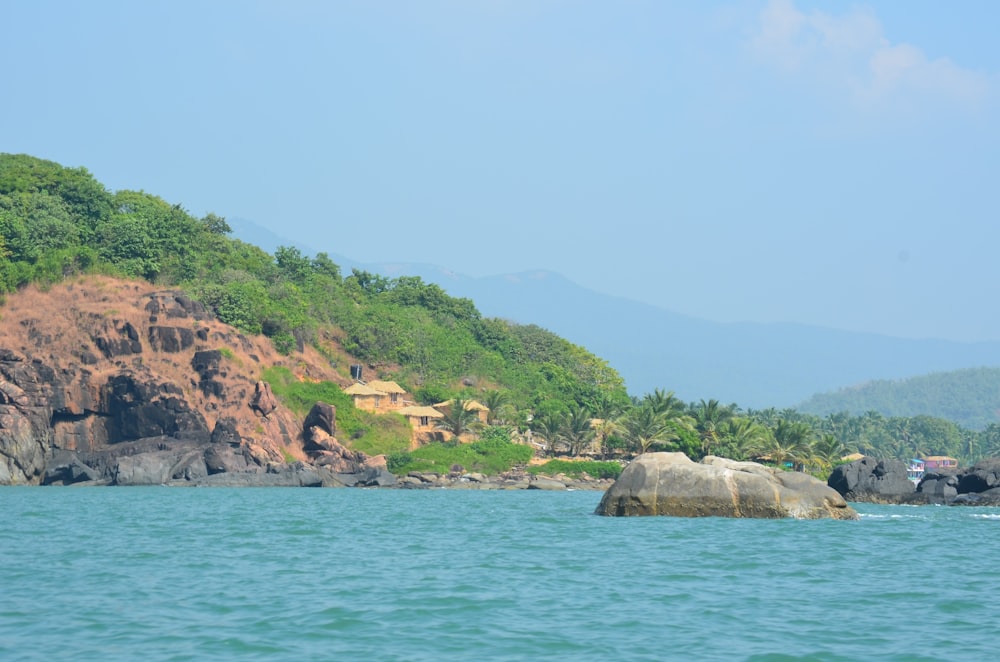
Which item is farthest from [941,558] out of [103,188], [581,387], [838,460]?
[103,188]

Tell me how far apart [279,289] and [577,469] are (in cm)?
2914

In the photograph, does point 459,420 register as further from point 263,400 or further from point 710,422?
point 710,422

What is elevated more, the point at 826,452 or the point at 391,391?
the point at 391,391

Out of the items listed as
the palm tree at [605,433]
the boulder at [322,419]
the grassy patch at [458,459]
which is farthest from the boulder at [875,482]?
the boulder at [322,419]

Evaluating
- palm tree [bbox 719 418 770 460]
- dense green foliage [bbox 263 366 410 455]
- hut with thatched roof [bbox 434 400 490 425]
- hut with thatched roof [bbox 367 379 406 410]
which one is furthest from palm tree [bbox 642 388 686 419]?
hut with thatched roof [bbox 367 379 406 410]

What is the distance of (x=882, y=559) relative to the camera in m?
30.3

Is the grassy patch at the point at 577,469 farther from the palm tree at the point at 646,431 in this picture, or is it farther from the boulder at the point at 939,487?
the boulder at the point at 939,487

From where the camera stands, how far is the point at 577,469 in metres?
85.4

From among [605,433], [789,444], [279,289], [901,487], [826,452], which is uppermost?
[279,289]

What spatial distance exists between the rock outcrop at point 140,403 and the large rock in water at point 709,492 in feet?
127

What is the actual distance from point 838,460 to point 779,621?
80723 mm

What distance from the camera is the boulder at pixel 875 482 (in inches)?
2736

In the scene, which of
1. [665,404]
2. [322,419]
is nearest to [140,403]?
[322,419]

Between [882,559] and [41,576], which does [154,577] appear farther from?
[882,559]
